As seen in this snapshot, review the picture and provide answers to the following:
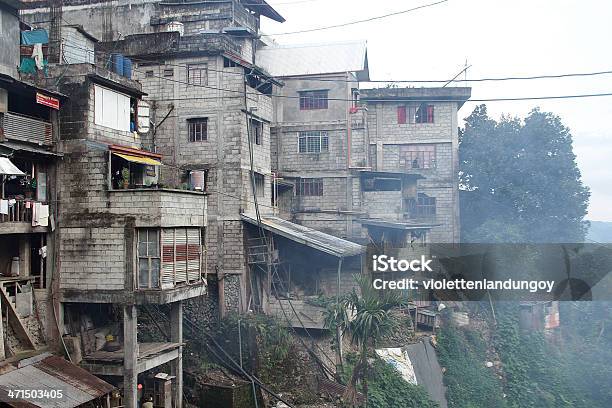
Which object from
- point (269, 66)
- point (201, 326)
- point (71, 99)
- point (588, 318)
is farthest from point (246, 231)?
point (588, 318)

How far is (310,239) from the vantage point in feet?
77.4

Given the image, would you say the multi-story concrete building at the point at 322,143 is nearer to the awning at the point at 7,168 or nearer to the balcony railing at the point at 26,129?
the balcony railing at the point at 26,129

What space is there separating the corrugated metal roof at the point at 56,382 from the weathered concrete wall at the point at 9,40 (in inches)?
324

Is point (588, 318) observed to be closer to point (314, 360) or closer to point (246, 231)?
point (314, 360)

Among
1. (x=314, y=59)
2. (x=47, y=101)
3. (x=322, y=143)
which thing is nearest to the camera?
(x=47, y=101)

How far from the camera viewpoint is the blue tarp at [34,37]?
60.8ft

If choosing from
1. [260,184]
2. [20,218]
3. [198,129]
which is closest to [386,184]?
[260,184]

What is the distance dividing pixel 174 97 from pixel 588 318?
25.3 m

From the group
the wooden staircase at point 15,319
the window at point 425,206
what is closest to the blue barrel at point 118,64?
the wooden staircase at point 15,319

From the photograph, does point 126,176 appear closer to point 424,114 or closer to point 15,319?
point 15,319

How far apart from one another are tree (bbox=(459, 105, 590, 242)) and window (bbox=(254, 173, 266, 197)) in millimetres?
14559

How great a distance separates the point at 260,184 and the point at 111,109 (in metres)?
9.32

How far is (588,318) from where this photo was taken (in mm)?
33344

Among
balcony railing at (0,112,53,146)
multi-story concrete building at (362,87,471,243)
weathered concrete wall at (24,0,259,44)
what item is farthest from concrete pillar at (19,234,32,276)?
multi-story concrete building at (362,87,471,243)
